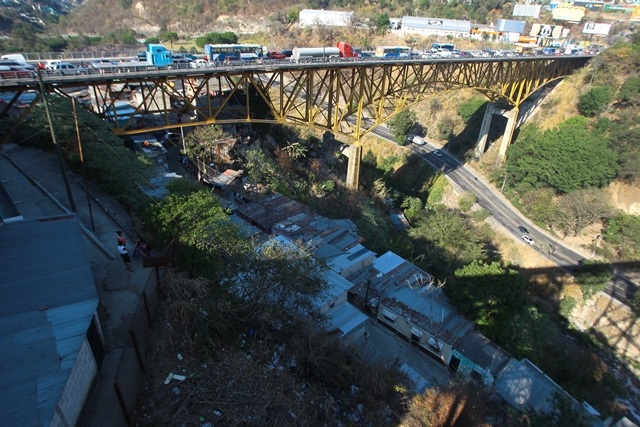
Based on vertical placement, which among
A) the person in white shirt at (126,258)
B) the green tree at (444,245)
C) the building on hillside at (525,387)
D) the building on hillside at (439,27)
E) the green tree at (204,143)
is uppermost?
the building on hillside at (439,27)

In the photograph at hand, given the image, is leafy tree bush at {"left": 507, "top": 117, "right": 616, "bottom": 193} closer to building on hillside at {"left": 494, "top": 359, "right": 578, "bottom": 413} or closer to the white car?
the white car

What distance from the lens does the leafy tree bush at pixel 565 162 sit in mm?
35781

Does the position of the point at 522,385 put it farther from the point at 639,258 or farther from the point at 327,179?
the point at 639,258

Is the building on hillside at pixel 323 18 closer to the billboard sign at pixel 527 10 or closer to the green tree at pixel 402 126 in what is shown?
the green tree at pixel 402 126

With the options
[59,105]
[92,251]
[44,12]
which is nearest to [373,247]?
[92,251]

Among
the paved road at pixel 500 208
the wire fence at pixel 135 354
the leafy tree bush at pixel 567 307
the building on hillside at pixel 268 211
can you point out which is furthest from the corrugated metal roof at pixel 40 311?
the paved road at pixel 500 208

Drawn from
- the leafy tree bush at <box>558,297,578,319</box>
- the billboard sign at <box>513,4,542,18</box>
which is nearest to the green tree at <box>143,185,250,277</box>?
the leafy tree bush at <box>558,297,578,319</box>

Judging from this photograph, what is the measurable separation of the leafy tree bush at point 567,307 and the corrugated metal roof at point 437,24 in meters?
62.4

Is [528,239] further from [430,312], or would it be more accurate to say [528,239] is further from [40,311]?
[40,311]

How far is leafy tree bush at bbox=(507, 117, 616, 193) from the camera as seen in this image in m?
35.8

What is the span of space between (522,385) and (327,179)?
76.8ft

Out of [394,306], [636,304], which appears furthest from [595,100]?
[394,306]

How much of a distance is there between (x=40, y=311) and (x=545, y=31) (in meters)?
99.8

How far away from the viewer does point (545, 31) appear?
259 ft
